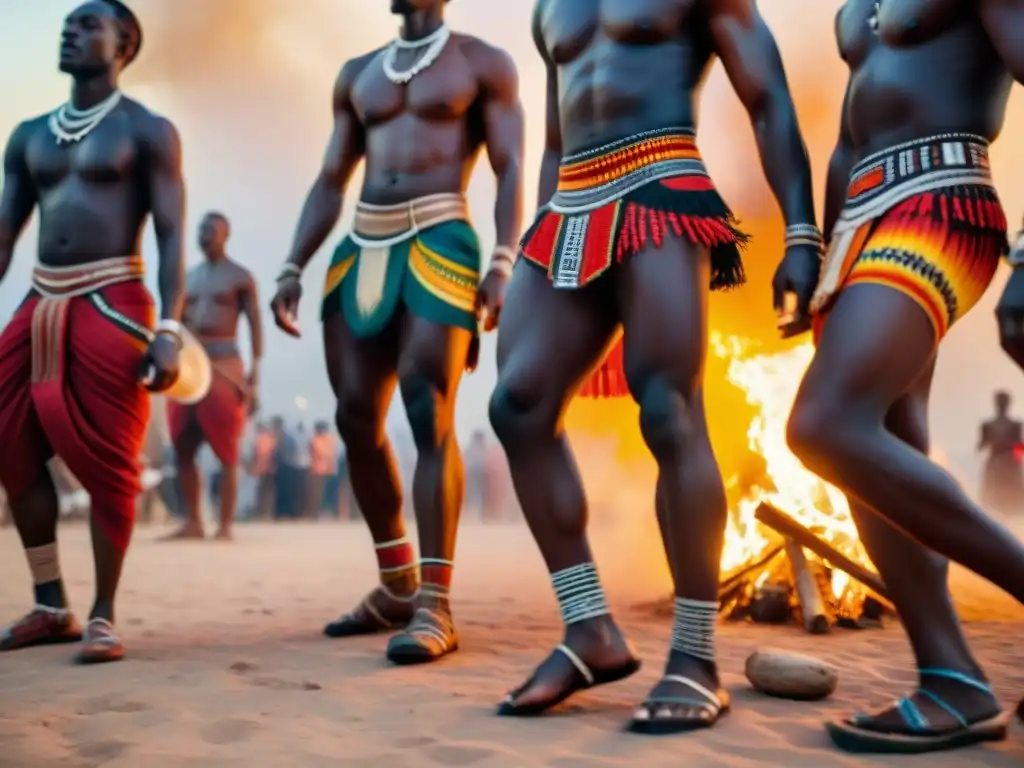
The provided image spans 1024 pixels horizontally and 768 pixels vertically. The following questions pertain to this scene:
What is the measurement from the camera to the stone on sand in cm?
250

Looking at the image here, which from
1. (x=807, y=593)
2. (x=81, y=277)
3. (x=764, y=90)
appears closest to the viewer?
(x=764, y=90)

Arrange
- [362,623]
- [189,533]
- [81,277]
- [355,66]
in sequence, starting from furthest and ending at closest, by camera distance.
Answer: [189,533]
[355,66]
[362,623]
[81,277]

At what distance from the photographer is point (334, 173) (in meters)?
3.78

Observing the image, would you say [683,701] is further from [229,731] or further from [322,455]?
[322,455]

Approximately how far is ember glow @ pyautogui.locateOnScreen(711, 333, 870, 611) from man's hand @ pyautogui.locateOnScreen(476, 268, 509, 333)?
55.1 inches

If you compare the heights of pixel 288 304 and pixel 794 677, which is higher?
pixel 288 304

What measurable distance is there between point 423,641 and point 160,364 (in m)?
1.23

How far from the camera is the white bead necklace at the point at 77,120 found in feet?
11.5

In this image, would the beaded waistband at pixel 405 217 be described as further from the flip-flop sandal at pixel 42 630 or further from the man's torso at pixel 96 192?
the flip-flop sandal at pixel 42 630

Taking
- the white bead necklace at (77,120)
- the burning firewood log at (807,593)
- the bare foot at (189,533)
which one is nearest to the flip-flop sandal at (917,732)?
the burning firewood log at (807,593)

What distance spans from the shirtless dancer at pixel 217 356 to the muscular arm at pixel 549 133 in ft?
19.4

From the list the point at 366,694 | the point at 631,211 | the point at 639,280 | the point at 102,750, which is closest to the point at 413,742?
the point at 366,694

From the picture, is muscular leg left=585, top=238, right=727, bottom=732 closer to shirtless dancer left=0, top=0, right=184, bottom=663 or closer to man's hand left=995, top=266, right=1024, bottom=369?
man's hand left=995, top=266, right=1024, bottom=369

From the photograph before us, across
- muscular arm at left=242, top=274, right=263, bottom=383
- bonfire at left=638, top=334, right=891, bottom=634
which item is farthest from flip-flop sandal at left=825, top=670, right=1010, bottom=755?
muscular arm at left=242, top=274, right=263, bottom=383
